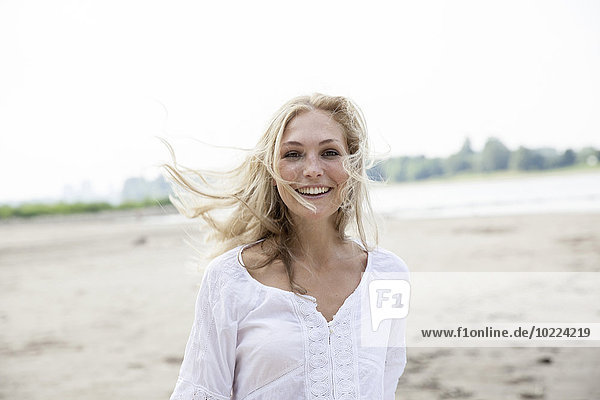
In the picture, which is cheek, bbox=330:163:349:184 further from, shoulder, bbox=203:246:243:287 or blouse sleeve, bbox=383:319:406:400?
blouse sleeve, bbox=383:319:406:400

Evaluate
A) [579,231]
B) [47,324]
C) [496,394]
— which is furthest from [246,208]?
[579,231]

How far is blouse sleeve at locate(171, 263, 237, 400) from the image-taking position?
6.36ft

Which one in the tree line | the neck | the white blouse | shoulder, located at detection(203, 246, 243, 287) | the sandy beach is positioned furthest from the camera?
the tree line

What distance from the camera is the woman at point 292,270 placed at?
1.94m

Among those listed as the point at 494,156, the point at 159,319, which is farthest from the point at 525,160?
the point at 159,319

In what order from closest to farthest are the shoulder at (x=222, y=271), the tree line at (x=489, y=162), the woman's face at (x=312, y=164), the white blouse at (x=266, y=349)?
the white blouse at (x=266, y=349) < the shoulder at (x=222, y=271) < the woman's face at (x=312, y=164) < the tree line at (x=489, y=162)

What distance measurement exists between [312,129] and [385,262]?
0.61 m

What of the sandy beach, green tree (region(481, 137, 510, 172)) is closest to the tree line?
green tree (region(481, 137, 510, 172))

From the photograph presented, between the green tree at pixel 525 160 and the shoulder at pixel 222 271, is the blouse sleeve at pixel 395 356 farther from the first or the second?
the green tree at pixel 525 160

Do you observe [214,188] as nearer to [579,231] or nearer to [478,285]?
[478,285]

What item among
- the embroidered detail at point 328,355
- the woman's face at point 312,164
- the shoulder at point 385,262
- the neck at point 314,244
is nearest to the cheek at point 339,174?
the woman's face at point 312,164

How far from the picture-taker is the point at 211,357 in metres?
1.94

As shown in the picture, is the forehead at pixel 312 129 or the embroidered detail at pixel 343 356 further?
the forehead at pixel 312 129

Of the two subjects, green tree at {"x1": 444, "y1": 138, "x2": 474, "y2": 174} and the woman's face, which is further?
green tree at {"x1": 444, "y1": 138, "x2": 474, "y2": 174}
